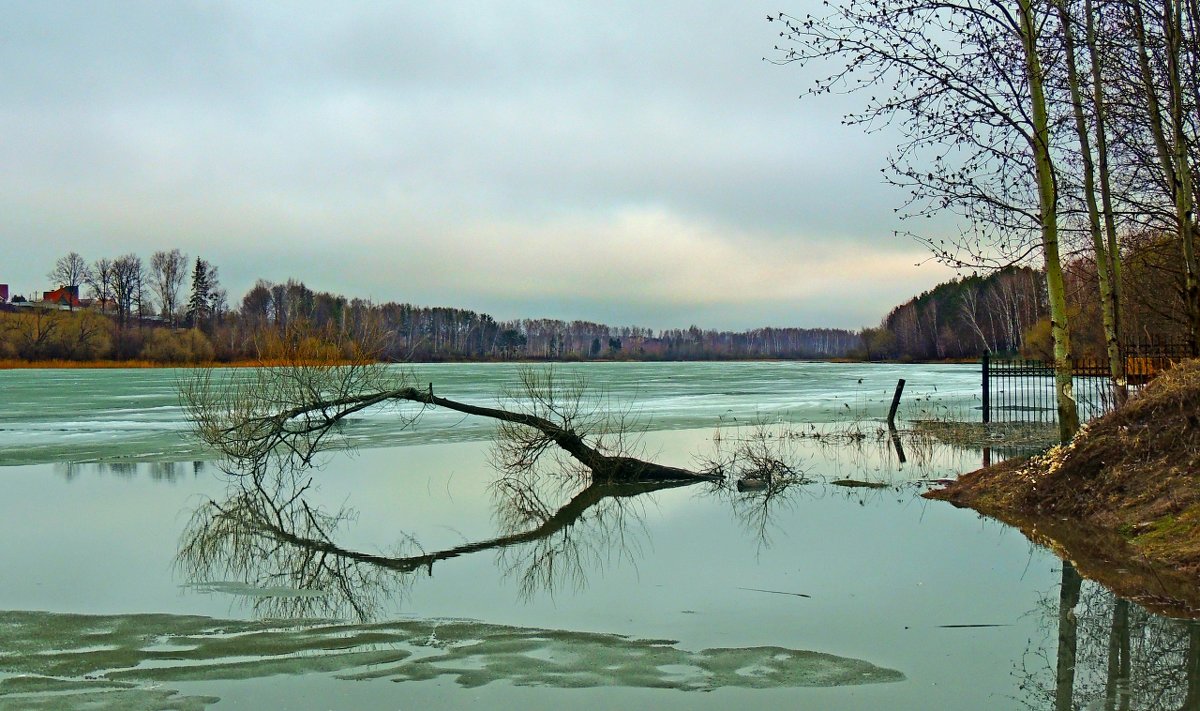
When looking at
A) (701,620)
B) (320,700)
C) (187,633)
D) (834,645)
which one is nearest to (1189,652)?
(834,645)

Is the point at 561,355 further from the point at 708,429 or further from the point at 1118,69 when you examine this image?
the point at 1118,69

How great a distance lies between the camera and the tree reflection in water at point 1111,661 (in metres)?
5.99

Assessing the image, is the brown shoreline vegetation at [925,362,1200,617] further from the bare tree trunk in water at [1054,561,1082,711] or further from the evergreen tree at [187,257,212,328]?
the evergreen tree at [187,257,212,328]

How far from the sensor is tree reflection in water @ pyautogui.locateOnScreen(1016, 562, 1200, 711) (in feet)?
19.6

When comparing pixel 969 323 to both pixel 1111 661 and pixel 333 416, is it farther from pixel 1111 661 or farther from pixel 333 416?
pixel 1111 661

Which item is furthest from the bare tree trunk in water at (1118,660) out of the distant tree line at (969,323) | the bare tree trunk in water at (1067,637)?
the distant tree line at (969,323)

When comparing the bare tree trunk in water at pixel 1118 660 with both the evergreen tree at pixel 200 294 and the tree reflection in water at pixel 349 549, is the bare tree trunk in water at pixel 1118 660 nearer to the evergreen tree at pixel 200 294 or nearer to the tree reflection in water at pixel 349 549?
the tree reflection in water at pixel 349 549

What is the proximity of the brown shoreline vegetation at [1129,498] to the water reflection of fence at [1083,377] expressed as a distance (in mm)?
2719

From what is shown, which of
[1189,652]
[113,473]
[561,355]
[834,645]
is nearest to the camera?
[1189,652]

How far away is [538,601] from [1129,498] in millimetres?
7004

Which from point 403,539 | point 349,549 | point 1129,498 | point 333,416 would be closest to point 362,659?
point 349,549

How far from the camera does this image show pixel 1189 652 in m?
6.71

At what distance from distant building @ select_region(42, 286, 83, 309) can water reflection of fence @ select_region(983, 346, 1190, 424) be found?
4345 inches

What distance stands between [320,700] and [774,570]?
5.73 meters
